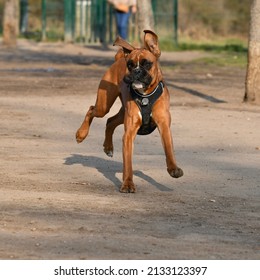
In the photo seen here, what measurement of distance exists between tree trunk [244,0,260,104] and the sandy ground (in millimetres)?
263

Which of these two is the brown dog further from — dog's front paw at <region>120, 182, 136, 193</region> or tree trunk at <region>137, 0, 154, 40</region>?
tree trunk at <region>137, 0, 154, 40</region>

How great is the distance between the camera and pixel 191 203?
952 cm

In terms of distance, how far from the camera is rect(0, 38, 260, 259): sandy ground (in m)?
7.78

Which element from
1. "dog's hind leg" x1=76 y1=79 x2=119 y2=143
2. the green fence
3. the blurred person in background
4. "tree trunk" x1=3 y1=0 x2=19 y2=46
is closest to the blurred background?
the green fence

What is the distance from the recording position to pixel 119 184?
407 inches

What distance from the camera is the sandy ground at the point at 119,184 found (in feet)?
25.5

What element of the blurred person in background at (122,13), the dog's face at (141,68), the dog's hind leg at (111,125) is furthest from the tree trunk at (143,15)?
the dog's face at (141,68)

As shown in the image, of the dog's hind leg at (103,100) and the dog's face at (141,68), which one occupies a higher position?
the dog's face at (141,68)

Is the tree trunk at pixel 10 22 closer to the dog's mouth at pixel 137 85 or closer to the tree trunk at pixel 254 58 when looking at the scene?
the tree trunk at pixel 254 58

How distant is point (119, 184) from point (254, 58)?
7.40 meters

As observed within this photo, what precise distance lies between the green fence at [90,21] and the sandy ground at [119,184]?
602 inches
